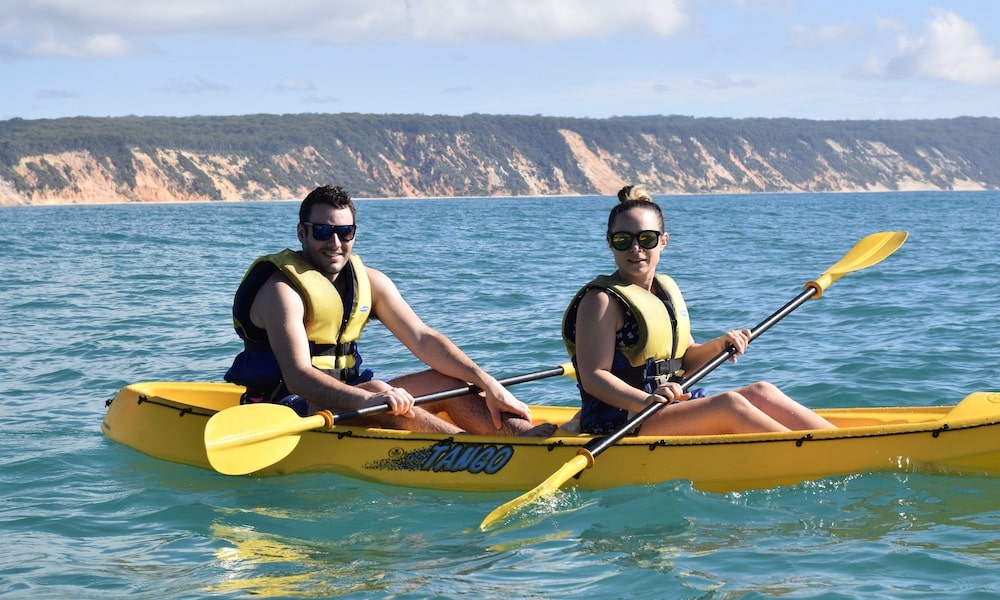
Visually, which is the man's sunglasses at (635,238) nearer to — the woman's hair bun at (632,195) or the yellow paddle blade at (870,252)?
the woman's hair bun at (632,195)

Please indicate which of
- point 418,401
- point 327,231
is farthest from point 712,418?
point 327,231

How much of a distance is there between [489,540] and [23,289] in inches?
490

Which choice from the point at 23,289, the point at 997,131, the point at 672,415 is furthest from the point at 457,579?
the point at 997,131

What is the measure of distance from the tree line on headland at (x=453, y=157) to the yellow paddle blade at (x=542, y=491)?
79193 millimetres

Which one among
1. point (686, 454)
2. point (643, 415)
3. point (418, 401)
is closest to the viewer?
point (643, 415)

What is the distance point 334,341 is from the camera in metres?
5.37

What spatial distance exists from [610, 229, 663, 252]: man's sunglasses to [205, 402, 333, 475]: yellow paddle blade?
1433mm

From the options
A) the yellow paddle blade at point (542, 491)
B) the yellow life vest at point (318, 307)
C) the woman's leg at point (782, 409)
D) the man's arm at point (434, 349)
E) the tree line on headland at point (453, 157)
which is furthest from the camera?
the tree line on headland at point (453, 157)

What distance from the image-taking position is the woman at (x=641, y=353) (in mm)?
4805

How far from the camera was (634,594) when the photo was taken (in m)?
3.91

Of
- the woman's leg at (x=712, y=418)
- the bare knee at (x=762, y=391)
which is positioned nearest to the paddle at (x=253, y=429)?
the woman's leg at (x=712, y=418)

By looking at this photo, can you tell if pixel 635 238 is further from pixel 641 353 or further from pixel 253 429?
pixel 253 429

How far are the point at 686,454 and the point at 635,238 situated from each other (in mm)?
918

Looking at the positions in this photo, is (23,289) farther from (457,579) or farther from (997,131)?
(997,131)
